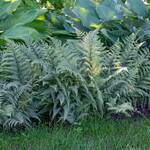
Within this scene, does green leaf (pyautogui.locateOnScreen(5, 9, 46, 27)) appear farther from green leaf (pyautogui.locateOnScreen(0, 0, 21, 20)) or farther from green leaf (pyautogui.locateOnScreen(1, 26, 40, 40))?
green leaf (pyautogui.locateOnScreen(1, 26, 40, 40))

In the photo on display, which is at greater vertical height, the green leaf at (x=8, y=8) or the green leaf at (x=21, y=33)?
the green leaf at (x=8, y=8)

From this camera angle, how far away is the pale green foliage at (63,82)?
446 centimetres

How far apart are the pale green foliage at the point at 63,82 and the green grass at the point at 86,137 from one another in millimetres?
142

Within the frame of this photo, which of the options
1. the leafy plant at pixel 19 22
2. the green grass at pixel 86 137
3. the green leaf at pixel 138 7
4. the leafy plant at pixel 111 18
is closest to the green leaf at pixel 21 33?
the leafy plant at pixel 19 22

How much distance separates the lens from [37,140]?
13.5 ft

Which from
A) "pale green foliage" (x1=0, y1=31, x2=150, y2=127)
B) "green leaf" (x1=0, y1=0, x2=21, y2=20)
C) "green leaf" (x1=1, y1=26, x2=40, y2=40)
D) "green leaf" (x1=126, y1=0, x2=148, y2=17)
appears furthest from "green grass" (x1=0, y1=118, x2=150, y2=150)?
"green leaf" (x1=0, y1=0, x2=21, y2=20)

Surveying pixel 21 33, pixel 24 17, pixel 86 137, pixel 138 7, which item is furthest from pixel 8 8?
pixel 86 137

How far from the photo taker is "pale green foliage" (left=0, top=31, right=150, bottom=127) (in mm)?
4461

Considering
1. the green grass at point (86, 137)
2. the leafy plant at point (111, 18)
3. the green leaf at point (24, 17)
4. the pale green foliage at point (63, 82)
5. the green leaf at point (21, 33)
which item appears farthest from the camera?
the green leaf at point (24, 17)

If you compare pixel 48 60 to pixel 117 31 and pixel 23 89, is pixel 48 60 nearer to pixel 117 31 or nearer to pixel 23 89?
pixel 23 89

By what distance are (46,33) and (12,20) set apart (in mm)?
445

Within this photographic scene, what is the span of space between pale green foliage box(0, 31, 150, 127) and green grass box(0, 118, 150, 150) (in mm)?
142

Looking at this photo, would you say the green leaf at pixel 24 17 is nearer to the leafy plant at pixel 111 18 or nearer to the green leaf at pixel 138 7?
the leafy plant at pixel 111 18

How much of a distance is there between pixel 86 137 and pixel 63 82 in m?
0.65
